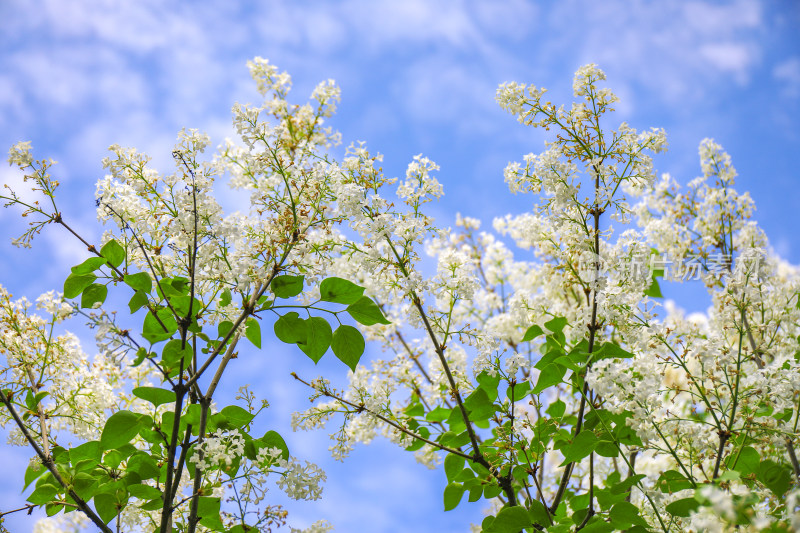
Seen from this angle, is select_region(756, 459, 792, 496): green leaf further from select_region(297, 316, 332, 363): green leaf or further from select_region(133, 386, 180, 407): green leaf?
select_region(133, 386, 180, 407): green leaf

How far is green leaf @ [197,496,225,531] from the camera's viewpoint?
7.80 feet

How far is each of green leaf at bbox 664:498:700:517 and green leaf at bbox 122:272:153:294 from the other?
6.87 ft

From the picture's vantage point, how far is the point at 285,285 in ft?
7.14

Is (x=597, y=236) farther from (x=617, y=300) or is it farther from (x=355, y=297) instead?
(x=355, y=297)

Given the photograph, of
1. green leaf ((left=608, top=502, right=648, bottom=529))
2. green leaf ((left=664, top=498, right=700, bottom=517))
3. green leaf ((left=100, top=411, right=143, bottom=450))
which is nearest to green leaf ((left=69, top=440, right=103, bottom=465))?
green leaf ((left=100, top=411, right=143, bottom=450))

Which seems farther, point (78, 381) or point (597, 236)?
point (78, 381)

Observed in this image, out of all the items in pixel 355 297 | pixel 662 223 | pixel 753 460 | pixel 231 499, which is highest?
pixel 662 223

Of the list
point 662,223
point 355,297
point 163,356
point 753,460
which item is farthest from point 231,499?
point 662,223

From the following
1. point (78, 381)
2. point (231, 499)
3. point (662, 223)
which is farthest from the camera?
point (662, 223)

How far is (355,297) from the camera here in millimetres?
2346

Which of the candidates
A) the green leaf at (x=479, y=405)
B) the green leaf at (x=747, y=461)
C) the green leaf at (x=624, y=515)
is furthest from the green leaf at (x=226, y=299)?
the green leaf at (x=747, y=461)

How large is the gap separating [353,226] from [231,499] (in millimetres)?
1179

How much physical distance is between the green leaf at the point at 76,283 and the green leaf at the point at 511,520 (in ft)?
6.13

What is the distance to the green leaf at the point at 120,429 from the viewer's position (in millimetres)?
2180
